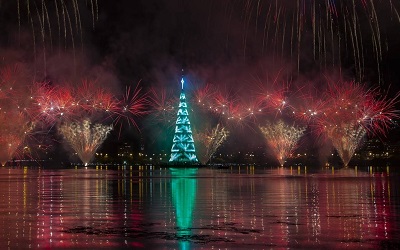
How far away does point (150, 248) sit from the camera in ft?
40.5

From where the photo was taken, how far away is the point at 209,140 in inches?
4269

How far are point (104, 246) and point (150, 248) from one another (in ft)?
3.01

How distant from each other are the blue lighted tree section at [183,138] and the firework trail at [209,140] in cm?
474

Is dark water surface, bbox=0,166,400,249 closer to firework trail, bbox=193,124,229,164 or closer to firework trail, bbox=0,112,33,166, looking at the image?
firework trail, bbox=0,112,33,166

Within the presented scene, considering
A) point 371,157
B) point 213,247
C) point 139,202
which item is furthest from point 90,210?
point 371,157

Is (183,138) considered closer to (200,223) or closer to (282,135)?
(282,135)

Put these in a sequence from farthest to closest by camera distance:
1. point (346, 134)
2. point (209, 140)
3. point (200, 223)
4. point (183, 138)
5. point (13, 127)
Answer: point (209, 140) < point (183, 138) < point (346, 134) < point (13, 127) < point (200, 223)

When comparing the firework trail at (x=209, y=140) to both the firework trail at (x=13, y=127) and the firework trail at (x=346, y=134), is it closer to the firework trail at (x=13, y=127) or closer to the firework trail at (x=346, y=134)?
the firework trail at (x=346, y=134)

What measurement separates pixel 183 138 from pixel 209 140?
726cm

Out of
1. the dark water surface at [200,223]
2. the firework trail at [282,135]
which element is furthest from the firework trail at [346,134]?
the dark water surface at [200,223]

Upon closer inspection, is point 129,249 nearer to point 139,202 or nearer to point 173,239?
point 173,239

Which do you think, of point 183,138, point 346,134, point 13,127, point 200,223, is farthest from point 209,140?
point 200,223

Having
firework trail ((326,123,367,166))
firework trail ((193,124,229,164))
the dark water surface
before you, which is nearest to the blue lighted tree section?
Answer: firework trail ((193,124,229,164))

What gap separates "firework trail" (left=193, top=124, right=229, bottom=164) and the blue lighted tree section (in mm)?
4743
